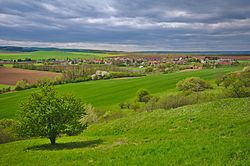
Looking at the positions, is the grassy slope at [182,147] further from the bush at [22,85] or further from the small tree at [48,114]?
the bush at [22,85]

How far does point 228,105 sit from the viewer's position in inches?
1189

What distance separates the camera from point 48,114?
2295 centimetres

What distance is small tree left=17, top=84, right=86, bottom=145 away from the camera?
2319 cm

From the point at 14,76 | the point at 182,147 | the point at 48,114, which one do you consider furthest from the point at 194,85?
the point at 14,76

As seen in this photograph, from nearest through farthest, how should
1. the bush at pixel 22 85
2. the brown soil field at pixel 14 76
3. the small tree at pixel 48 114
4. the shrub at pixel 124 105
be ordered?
the small tree at pixel 48 114 → the shrub at pixel 124 105 → the bush at pixel 22 85 → the brown soil field at pixel 14 76

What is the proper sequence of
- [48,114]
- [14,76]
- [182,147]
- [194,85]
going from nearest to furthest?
1. [182,147]
2. [48,114]
3. [194,85]
4. [14,76]

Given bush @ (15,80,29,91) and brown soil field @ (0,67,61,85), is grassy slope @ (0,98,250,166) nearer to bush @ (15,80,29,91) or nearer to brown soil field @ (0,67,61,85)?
bush @ (15,80,29,91)

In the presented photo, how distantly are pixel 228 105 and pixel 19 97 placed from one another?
78819 millimetres

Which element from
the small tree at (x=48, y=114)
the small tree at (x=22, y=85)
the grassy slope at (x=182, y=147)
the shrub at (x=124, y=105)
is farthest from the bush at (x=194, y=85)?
the small tree at (x=48, y=114)

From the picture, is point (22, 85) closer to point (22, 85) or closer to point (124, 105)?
point (22, 85)

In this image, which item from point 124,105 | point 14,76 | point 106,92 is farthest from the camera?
point 14,76

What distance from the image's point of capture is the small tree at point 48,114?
23.2m

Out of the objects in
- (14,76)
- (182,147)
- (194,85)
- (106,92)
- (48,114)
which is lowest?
(106,92)

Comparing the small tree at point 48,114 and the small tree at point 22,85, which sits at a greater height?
the small tree at point 48,114
